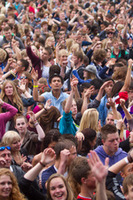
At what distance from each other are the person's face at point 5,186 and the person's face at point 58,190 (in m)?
0.42

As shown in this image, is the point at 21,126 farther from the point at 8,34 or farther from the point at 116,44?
the point at 8,34

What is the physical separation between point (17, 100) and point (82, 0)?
49.9 ft

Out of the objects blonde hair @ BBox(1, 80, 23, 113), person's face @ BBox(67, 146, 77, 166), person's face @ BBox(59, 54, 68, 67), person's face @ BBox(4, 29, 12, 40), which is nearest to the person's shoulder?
person's face @ BBox(67, 146, 77, 166)

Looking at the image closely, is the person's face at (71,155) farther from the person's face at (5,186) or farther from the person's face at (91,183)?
the person's face at (5,186)

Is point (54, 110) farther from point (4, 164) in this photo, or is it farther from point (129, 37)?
point (129, 37)

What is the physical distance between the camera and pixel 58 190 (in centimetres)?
362

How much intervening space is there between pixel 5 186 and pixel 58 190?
518 mm

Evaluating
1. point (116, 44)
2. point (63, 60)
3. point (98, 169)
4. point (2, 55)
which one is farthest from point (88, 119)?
point (116, 44)

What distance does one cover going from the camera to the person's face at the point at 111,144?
185 inches

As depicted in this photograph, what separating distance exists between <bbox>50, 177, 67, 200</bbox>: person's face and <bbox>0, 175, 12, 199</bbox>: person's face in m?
0.42

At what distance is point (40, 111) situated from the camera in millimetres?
5945

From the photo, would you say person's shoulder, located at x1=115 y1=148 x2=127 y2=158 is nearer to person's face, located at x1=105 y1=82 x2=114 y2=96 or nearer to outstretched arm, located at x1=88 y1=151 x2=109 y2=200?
outstretched arm, located at x1=88 y1=151 x2=109 y2=200

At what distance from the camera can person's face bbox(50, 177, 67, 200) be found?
3613 millimetres

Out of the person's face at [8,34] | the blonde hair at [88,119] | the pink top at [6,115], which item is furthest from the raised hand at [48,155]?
the person's face at [8,34]
